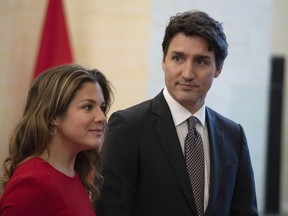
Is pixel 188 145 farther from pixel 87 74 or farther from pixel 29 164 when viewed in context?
pixel 29 164

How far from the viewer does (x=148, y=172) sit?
6.85 ft

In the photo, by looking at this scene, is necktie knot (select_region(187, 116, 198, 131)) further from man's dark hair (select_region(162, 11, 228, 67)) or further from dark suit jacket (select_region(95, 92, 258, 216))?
man's dark hair (select_region(162, 11, 228, 67))

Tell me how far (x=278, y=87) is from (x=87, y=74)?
3.66 meters

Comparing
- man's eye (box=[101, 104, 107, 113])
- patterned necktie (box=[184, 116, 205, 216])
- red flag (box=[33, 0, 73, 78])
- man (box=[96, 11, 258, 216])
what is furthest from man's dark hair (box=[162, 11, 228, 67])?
red flag (box=[33, 0, 73, 78])

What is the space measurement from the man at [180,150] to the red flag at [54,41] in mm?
1613

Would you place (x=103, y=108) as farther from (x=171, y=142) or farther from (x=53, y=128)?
(x=171, y=142)

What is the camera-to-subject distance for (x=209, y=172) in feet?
7.13

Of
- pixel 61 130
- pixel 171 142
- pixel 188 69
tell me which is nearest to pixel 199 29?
pixel 188 69

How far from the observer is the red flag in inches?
148

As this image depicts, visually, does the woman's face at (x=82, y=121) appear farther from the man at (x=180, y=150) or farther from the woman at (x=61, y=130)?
the man at (x=180, y=150)

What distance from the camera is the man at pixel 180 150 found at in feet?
6.79

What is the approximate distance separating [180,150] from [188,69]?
0.31 meters

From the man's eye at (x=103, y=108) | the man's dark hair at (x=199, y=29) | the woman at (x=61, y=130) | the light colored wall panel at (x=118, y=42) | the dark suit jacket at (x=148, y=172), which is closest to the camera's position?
the woman at (x=61, y=130)

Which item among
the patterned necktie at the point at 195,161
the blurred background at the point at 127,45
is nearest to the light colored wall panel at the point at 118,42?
the blurred background at the point at 127,45
